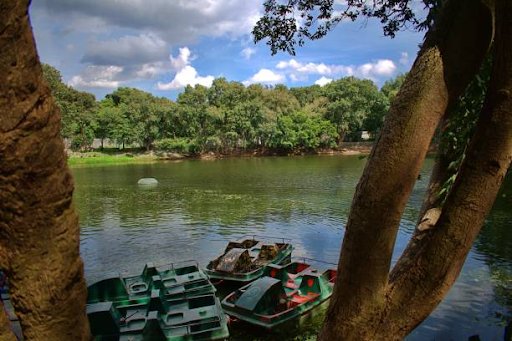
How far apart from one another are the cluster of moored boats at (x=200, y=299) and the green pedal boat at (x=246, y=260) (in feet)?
0.10

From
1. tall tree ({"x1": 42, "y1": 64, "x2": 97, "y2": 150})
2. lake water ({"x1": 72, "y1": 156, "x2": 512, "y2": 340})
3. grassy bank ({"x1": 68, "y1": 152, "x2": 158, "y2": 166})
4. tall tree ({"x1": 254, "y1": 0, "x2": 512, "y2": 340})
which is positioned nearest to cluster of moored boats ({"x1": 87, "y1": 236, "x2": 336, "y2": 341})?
lake water ({"x1": 72, "y1": 156, "x2": 512, "y2": 340})

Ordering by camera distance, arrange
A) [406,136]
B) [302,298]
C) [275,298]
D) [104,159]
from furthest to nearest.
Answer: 1. [104,159]
2. [302,298]
3. [275,298]
4. [406,136]

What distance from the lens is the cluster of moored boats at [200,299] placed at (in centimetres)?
807

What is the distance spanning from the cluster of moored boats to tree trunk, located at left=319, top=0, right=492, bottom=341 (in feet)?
21.4

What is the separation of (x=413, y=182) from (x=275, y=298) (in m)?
8.00

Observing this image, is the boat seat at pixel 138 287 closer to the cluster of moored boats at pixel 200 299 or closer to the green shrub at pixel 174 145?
the cluster of moored boats at pixel 200 299

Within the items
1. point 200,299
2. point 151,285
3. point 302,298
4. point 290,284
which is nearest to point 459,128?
point 200,299

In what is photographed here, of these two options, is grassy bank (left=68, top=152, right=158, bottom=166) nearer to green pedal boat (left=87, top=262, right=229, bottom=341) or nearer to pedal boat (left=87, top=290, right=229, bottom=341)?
green pedal boat (left=87, top=262, right=229, bottom=341)

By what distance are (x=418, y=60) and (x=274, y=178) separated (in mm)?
32923

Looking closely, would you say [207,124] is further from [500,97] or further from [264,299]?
[500,97]

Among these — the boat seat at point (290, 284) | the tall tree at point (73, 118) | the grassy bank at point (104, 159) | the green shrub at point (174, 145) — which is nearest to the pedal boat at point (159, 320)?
the boat seat at point (290, 284)

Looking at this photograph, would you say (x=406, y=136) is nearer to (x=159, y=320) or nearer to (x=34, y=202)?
(x=34, y=202)

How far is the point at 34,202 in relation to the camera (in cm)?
167

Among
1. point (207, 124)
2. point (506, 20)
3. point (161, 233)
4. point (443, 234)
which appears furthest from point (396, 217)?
point (207, 124)
